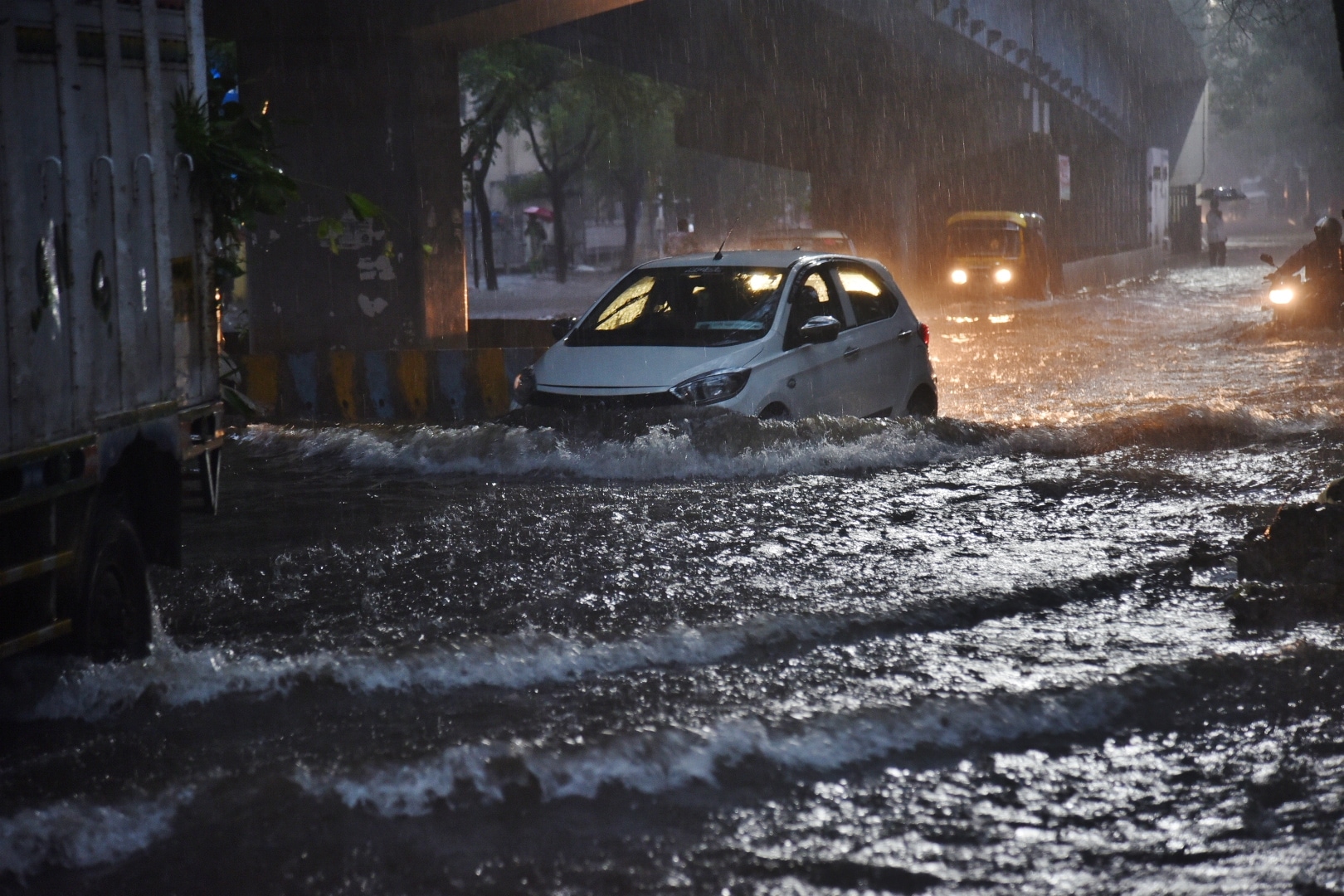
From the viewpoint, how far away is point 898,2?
25.0m

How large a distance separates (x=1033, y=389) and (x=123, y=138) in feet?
39.9

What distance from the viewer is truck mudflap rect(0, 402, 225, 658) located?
13.9 ft

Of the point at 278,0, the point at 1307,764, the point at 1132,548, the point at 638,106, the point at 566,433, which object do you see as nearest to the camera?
the point at 1307,764

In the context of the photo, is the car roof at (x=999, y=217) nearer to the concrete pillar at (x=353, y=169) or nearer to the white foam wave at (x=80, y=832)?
the concrete pillar at (x=353, y=169)

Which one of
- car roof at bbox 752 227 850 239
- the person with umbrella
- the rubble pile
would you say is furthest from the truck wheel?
the person with umbrella

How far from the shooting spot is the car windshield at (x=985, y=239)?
31062 mm

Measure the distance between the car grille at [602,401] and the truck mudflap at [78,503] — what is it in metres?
3.75

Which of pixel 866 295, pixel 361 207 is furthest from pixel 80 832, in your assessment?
pixel 866 295

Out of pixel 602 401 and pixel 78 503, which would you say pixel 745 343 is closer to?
pixel 602 401

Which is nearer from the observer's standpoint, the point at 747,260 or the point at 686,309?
the point at 686,309

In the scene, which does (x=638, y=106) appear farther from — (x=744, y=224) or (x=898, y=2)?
(x=744, y=224)

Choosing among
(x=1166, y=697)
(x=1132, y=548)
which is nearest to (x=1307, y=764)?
(x=1166, y=697)

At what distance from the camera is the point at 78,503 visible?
4633mm

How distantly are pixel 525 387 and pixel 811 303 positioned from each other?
1.94m
